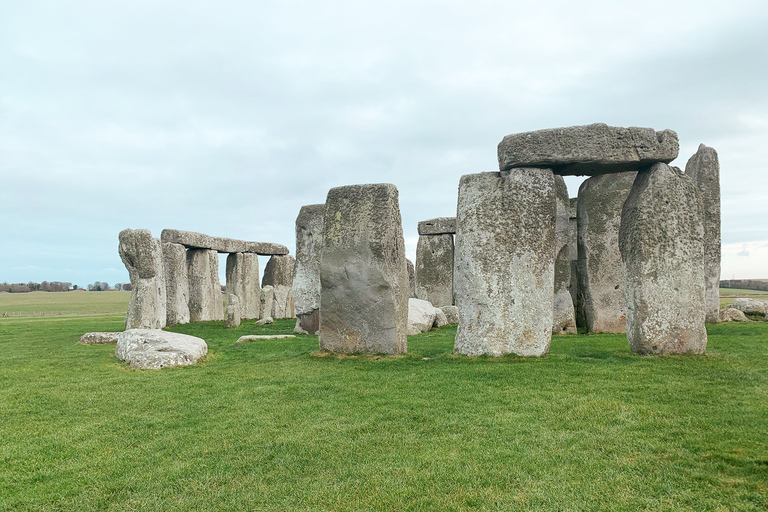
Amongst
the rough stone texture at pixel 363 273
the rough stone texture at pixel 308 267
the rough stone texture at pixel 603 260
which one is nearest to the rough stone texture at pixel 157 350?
the rough stone texture at pixel 363 273

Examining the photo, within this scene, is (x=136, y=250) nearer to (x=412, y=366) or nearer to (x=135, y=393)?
(x=135, y=393)

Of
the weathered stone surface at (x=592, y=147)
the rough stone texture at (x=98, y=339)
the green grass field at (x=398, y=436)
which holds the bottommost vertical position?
the green grass field at (x=398, y=436)

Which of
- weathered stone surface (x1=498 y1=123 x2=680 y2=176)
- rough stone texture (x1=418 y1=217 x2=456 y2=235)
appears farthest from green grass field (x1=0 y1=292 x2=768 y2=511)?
rough stone texture (x1=418 y1=217 x2=456 y2=235)

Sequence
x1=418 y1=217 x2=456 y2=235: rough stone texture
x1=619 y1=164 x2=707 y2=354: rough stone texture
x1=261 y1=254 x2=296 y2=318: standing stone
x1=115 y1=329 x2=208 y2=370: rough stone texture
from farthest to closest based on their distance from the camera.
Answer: x1=261 y1=254 x2=296 y2=318: standing stone < x1=418 y1=217 x2=456 y2=235: rough stone texture < x1=115 y1=329 x2=208 y2=370: rough stone texture < x1=619 y1=164 x2=707 y2=354: rough stone texture

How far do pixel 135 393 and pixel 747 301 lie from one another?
1504 cm

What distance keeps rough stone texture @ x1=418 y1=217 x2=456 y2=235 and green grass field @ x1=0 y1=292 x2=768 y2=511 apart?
37.7ft

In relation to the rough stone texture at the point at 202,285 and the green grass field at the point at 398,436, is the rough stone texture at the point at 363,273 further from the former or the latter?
the rough stone texture at the point at 202,285

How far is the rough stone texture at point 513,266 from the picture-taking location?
743 centimetres

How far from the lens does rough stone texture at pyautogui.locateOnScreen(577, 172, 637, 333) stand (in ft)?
36.4

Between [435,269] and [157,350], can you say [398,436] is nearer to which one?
[157,350]

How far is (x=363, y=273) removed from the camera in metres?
8.07

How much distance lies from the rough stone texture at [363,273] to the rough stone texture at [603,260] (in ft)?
15.6

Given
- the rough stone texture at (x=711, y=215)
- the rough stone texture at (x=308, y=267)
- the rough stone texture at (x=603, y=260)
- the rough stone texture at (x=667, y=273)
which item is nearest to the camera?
the rough stone texture at (x=667, y=273)

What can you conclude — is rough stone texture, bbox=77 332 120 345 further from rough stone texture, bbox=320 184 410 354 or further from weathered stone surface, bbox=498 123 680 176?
weathered stone surface, bbox=498 123 680 176
